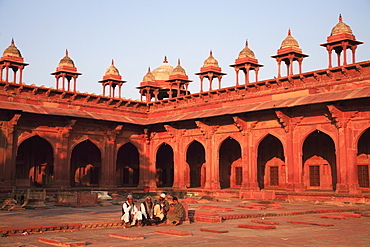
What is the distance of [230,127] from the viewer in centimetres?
2822

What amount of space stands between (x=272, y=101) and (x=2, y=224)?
16.7 meters

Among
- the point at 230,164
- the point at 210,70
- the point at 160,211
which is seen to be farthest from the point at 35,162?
the point at 160,211

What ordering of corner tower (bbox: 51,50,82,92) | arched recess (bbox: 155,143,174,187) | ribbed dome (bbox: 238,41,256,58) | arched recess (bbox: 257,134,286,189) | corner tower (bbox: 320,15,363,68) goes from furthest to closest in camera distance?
arched recess (bbox: 155,143,174,187) < corner tower (bbox: 51,50,82,92) < ribbed dome (bbox: 238,41,256,58) < arched recess (bbox: 257,134,286,189) < corner tower (bbox: 320,15,363,68)

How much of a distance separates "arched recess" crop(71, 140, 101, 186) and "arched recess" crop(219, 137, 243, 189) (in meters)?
9.11

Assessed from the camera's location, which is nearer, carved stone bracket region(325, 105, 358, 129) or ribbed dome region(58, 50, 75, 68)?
carved stone bracket region(325, 105, 358, 129)

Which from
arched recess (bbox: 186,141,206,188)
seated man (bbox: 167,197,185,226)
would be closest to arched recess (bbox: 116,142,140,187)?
arched recess (bbox: 186,141,206,188)

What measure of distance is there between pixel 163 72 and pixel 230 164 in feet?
56.1

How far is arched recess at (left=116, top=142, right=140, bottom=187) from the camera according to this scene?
35.6 m

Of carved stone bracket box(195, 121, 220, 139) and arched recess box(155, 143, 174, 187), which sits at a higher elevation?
carved stone bracket box(195, 121, 220, 139)

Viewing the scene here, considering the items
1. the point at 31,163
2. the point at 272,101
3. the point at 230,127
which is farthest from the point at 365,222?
the point at 31,163

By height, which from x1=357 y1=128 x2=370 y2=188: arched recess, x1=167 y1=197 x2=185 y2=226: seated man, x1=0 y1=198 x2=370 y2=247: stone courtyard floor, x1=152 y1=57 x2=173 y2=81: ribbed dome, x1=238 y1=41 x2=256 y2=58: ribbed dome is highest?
x1=152 y1=57 x2=173 y2=81: ribbed dome

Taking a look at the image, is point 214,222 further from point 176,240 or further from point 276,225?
point 176,240

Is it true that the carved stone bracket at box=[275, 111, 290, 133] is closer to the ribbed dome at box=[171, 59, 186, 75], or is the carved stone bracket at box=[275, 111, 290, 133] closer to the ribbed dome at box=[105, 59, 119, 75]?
the ribbed dome at box=[171, 59, 186, 75]

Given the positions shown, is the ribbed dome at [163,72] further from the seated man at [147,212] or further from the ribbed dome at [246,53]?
the seated man at [147,212]
